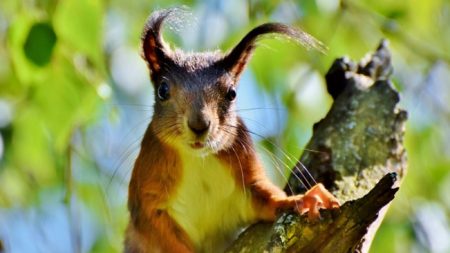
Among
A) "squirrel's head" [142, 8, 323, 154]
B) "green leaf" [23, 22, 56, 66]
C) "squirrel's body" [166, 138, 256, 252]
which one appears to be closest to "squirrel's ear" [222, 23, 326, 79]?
"squirrel's head" [142, 8, 323, 154]

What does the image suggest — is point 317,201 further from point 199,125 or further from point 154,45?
point 154,45

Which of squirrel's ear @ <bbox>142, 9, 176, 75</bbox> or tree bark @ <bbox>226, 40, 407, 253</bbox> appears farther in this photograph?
Result: squirrel's ear @ <bbox>142, 9, 176, 75</bbox>

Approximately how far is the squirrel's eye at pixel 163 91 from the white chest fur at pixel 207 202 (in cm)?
19

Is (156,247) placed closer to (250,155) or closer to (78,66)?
(250,155)

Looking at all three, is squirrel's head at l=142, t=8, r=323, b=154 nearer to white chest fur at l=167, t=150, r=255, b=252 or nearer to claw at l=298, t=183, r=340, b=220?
white chest fur at l=167, t=150, r=255, b=252

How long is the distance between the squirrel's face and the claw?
1.11 ft

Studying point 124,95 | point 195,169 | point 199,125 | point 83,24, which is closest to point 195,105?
point 199,125

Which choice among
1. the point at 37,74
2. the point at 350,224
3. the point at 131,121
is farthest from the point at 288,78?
the point at 350,224

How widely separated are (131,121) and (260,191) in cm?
175

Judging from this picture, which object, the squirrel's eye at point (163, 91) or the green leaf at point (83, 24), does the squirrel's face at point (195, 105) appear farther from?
the green leaf at point (83, 24)

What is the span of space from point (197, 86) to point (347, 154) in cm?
50

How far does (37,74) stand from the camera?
3166mm

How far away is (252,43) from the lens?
3.11 m

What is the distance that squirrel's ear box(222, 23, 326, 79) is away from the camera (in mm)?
2908
